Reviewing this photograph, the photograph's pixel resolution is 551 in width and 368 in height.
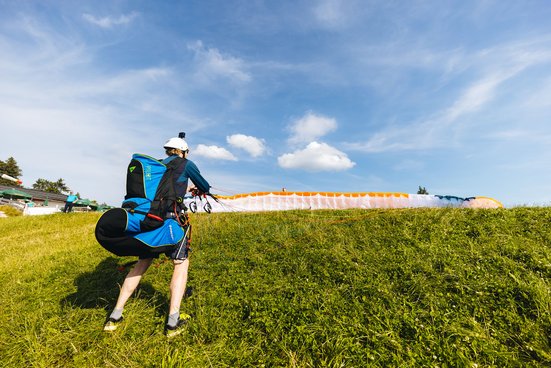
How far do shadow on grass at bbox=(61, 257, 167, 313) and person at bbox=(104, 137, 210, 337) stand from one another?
792 mm

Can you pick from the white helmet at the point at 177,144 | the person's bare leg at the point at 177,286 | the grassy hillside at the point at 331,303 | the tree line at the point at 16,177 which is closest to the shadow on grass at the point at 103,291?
the grassy hillside at the point at 331,303

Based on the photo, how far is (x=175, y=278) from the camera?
3.87 metres

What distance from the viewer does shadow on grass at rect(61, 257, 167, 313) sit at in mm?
4812

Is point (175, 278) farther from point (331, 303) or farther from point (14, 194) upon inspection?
point (14, 194)

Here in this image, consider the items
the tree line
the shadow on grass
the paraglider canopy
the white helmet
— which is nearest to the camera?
the white helmet

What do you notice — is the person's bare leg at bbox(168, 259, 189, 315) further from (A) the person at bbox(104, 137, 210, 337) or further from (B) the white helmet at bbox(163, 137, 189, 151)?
(B) the white helmet at bbox(163, 137, 189, 151)

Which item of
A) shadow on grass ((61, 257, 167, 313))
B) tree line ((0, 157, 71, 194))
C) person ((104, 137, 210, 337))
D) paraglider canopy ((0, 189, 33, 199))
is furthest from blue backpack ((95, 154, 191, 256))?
tree line ((0, 157, 71, 194))

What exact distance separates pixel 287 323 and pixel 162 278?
11.6 feet

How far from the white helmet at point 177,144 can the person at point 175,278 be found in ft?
0.64

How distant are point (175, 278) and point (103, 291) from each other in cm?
275

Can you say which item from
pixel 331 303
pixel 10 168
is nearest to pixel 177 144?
pixel 331 303

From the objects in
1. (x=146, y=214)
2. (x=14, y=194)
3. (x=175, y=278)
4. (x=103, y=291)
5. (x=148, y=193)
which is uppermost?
(x=14, y=194)

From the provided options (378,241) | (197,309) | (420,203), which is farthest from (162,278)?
(420,203)

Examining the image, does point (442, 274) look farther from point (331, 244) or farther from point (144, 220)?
point (144, 220)
